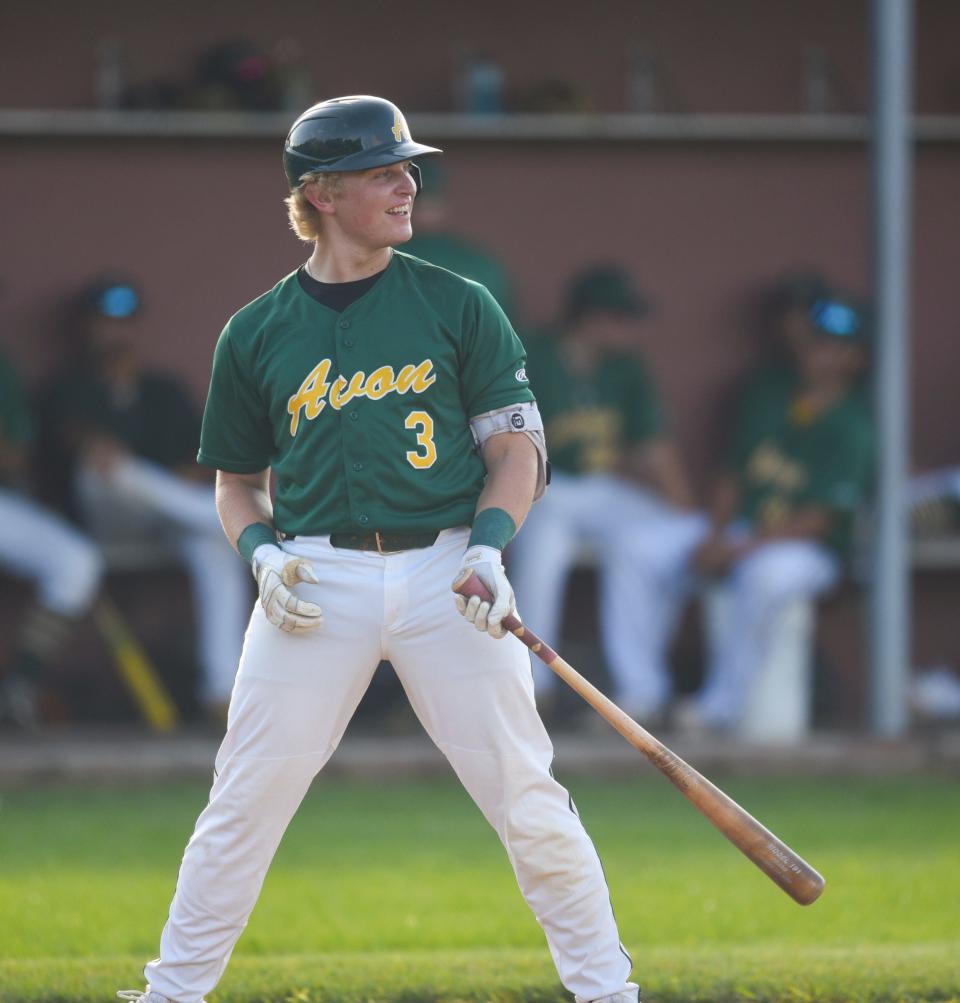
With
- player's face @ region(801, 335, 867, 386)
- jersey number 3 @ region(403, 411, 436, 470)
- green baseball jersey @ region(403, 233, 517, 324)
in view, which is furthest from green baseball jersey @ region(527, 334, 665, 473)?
jersey number 3 @ region(403, 411, 436, 470)

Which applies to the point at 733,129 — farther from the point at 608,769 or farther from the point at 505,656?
the point at 505,656

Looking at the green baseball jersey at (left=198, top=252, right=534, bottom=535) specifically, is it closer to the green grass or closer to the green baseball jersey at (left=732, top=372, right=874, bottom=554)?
the green grass

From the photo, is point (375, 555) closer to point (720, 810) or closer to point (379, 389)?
point (379, 389)

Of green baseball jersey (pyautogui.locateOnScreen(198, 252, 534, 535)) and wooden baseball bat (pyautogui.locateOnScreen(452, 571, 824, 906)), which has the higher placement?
green baseball jersey (pyautogui.locateOnScreen(198, 252, 534, 535))

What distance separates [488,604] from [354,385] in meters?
0.49

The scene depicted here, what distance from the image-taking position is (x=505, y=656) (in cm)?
355

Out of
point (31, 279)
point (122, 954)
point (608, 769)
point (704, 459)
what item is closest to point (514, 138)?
point (704, 459)

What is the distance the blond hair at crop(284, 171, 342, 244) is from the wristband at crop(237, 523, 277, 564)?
0.57 meters

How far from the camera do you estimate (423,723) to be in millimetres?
3551

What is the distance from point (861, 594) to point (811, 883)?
432 centimetres

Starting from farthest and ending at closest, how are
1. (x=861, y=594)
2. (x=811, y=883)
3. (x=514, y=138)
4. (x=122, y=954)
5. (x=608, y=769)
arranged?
(x=514, y=138), (x=861, y=594), (x=608, y=769), (x=122, y=954), (x=811, y=883)

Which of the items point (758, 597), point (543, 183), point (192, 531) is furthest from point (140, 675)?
point (543, 183)

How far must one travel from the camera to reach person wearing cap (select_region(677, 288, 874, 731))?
23.7 feet

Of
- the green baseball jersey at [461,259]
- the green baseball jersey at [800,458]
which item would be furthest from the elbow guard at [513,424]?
the green baseball jersey at [800,458]
